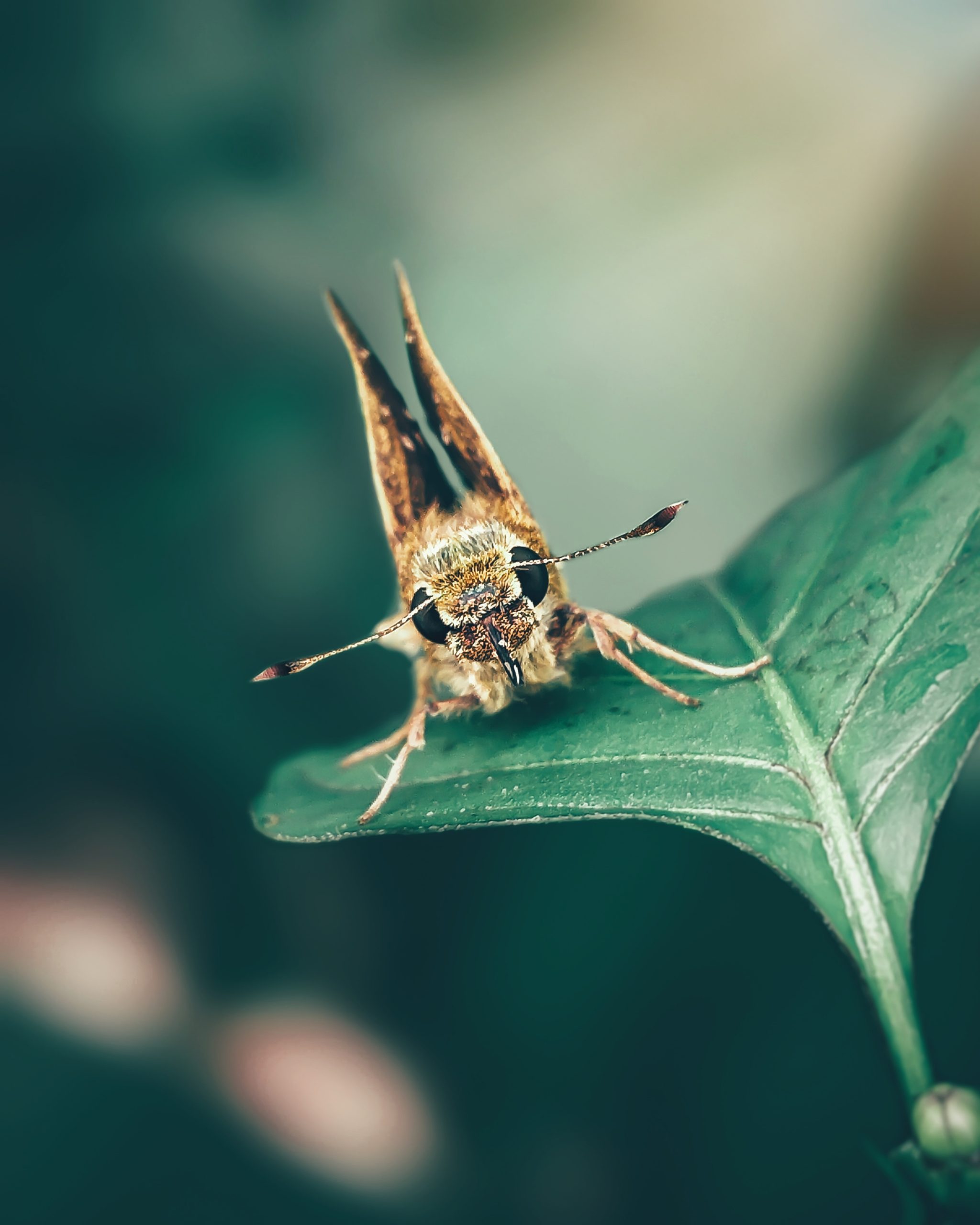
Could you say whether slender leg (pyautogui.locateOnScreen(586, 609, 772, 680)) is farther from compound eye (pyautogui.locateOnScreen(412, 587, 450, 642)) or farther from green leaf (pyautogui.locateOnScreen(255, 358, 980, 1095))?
compound eye (pyautogui.locateOnScreen(412, 587, 450, 642))

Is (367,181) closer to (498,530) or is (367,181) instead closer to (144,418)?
(144,418)

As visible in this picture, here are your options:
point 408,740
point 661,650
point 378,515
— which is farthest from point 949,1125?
point 378,515

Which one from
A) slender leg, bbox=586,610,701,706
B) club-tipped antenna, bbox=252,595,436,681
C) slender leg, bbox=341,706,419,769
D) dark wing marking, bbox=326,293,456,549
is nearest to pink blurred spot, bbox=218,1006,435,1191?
slender leg, bbox=341,706,419,769

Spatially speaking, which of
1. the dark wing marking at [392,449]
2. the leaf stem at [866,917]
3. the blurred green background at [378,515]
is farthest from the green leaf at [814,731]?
the dark wing marking at [392,449]

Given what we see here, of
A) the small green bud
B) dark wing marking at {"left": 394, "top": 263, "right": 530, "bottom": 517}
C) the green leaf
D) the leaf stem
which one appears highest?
dark wing marking at {"left": 394, "top": 263, "right": 530, "bottom": 517}

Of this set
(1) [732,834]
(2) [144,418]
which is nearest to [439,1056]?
(1) [732,834]
